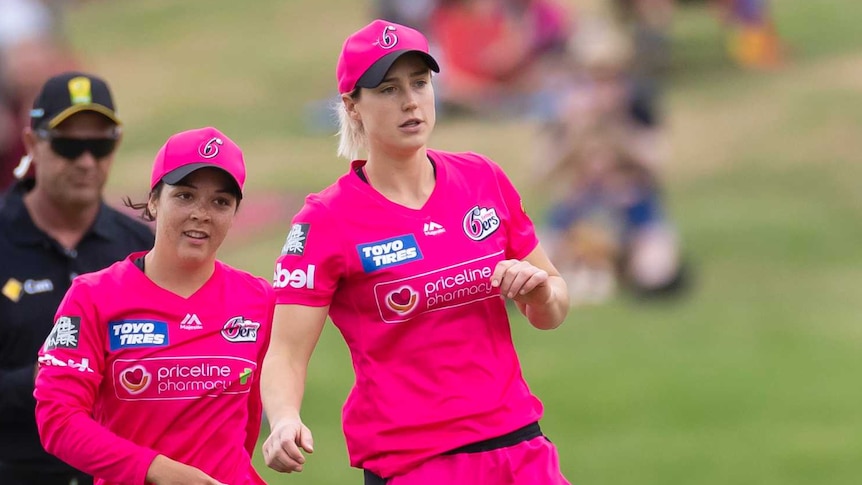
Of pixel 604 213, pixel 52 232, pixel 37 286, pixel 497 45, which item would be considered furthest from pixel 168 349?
pixel 497 45

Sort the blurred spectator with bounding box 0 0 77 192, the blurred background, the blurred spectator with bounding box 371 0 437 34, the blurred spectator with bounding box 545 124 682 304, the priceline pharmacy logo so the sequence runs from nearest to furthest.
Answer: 1. the priceline pharmacy logo
2. the blurred spectator with bounding box 0 0 77 192
3. the blurred background
4. the blurred spectator with bounding box 545 124 682 304
5. the blurred spectator with bounding box 371 0 437 34

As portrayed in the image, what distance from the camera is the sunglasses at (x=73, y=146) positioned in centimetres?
602

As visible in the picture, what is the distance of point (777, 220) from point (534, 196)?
111 inches

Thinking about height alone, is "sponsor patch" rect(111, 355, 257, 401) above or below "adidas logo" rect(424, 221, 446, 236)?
below

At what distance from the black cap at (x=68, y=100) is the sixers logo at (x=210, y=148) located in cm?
137

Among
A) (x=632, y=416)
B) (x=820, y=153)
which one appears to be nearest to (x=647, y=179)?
(x=632, y=416)

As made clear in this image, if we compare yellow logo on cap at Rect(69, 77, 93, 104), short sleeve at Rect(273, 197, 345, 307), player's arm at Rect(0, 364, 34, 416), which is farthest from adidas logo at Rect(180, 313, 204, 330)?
yellow logo on cap at Rect(69, 77, 93, 104)

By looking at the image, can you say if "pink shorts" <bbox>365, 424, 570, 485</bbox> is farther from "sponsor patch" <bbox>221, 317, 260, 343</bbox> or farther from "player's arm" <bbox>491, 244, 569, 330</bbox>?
"sponsor patch" <bbox>221, 317, 260, 343</bbox>

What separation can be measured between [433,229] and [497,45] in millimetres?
17457

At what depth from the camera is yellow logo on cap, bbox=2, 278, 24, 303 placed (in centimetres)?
589

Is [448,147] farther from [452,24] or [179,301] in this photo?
[179,301]

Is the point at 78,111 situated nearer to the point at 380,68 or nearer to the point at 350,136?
the point at 350,136

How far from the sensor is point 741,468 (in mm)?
12531

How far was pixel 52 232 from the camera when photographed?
6.07 m
